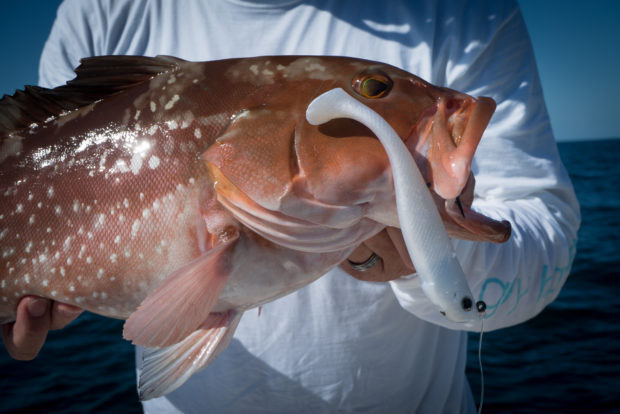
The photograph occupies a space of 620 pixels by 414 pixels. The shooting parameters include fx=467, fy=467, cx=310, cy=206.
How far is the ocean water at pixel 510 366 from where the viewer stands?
5414 mm

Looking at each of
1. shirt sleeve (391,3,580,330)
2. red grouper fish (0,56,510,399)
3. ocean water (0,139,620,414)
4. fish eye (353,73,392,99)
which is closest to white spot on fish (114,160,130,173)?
red grouper fish (0,56,510,399)

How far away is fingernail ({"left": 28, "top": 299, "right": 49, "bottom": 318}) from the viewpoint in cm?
134

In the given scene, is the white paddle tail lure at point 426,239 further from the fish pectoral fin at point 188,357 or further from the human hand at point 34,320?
the human hand at point 34,320

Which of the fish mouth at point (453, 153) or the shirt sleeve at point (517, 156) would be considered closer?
the fish mouth at point (453, 153)

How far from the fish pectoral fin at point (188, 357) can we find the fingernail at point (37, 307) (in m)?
0.38

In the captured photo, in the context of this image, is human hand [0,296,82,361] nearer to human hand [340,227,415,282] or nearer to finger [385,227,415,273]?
human hand [340,227,415,282]

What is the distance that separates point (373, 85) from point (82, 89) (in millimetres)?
834

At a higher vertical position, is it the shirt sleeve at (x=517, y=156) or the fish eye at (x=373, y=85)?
the fish eye at (x=373, y=85)

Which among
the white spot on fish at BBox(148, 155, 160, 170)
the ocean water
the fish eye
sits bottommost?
the ocean water

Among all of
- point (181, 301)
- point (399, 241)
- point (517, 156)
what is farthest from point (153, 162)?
point (517, 156)

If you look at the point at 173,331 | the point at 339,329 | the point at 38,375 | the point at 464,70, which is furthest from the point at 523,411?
the point at 38,375

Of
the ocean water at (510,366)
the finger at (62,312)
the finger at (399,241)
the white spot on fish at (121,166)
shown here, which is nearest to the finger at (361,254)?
the finger at (399,241)

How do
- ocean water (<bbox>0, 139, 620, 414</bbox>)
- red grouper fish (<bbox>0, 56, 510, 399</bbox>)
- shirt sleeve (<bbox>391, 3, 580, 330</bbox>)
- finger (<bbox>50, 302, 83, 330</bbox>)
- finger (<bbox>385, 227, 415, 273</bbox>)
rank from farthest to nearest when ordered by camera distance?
ocean water (<bbox>0, 139, 620, 414</bbox>), shirt sleeve (<bbox>391, 3, 580, 330</bbox>), finger (<bbox>50, 302, 83, 330</bbox>), finger (<bbox>385, 227, 415, 273</bbox>), red grouper fish (<bbox>0, 56, 510, 399</bbox>)

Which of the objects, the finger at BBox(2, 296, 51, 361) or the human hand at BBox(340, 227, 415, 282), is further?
the finger at BBox(2, 296, 51, 361)
